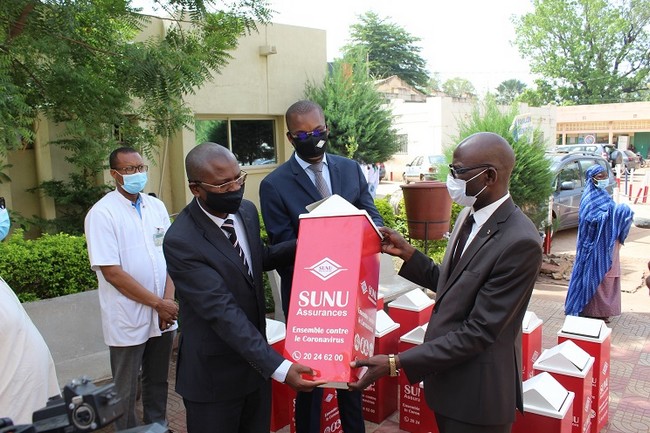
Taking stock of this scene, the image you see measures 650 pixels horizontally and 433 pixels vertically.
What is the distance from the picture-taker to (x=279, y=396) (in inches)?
151

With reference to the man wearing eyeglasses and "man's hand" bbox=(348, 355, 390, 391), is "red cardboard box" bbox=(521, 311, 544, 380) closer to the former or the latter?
"man's hand" bbox=(348, 355, 390, 391)

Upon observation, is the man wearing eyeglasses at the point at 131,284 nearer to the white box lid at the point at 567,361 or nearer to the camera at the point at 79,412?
the camera at the point at 79,412

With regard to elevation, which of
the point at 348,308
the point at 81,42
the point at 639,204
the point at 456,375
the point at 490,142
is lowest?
the point at 639,204

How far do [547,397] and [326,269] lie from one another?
1.68 meters

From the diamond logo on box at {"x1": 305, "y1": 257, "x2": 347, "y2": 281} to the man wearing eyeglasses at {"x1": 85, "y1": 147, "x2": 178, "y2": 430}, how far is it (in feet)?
5.13

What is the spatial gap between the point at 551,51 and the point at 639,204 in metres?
30.3

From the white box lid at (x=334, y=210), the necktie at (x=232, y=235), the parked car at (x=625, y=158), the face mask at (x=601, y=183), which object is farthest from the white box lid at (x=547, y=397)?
the parked car at (x=625, y=158)

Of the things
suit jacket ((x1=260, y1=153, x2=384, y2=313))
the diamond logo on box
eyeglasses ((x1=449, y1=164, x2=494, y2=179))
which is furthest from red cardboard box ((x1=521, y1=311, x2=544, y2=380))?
the diamond logo on box

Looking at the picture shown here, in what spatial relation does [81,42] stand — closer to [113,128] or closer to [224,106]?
[113,128]

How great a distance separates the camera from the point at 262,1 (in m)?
4.88

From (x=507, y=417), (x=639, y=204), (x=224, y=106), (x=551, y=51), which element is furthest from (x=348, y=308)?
(x=551, y=51)

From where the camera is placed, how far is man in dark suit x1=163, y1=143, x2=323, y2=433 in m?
2.29

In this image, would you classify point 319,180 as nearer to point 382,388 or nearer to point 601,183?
point 382,388

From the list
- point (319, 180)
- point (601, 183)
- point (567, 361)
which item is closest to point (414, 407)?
point (567, 361)
